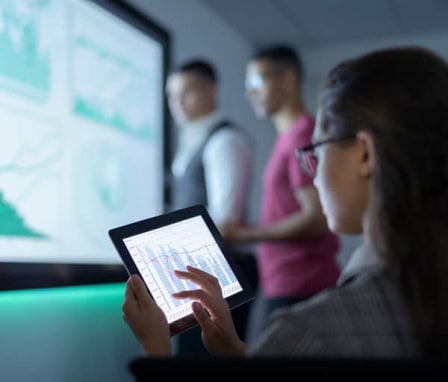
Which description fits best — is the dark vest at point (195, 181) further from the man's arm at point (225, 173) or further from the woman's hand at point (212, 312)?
the woman's hand at point (212, 312)

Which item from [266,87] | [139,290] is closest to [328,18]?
[266,87]

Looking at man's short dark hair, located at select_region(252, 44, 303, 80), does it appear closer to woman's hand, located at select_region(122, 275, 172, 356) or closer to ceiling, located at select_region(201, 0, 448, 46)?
ceiling, located at select_region(201, 0, 448, 46)

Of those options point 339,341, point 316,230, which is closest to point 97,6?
point 316,230

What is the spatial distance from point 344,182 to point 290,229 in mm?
1210

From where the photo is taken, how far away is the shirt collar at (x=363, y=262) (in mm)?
692

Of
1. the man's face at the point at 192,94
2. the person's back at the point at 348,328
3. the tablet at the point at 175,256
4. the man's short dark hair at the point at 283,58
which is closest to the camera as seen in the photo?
the person's back at the point at 348,328

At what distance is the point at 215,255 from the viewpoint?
0.97 metres

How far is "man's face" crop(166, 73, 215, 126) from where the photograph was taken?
94.1 inches

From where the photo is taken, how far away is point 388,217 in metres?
0.68

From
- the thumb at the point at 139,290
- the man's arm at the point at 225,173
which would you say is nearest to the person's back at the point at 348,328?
the thumb at the point at 139,290

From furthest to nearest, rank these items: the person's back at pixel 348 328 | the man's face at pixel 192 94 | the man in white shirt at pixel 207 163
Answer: the man's face at pixel 192 94
the man in white shirt at pixel 207 163
the person's back at pixel 348 328

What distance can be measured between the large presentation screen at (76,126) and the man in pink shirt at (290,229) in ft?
1.14

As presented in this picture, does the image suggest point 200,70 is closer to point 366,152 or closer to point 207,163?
point 207,163

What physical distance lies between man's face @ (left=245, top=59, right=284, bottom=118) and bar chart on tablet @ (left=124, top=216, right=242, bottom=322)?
1271mm
